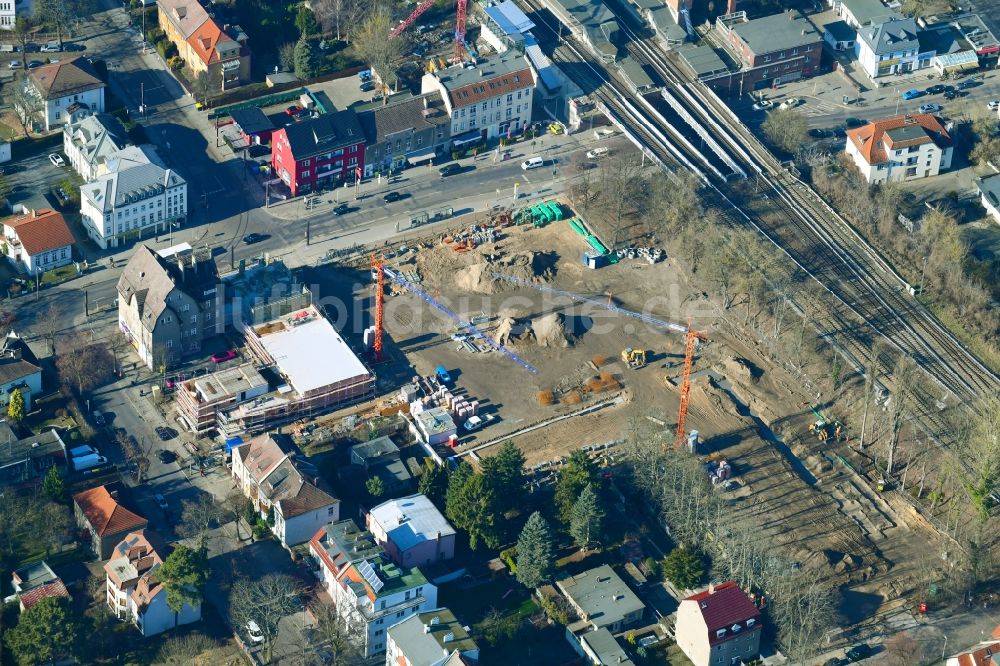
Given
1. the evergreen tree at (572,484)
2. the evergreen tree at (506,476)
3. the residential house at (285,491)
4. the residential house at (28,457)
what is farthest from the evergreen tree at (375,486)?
the residential house at (28,457)

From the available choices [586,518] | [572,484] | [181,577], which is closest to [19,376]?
[181,577]

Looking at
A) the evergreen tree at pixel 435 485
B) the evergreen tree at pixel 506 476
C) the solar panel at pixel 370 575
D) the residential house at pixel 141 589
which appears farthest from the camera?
the evergreen tree at pixel 435 485

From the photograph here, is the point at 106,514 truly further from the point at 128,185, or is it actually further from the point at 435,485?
the point at 128,185

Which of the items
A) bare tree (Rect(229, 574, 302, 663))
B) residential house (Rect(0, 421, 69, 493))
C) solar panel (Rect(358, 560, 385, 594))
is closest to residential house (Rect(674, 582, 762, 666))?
solar panel (Rect(358, 560, 385, 594))

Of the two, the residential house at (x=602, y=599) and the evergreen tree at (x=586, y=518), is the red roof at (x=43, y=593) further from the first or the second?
the evergreen tree at (x=586, y=518)

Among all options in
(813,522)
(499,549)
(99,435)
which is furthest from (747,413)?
(99,435)
